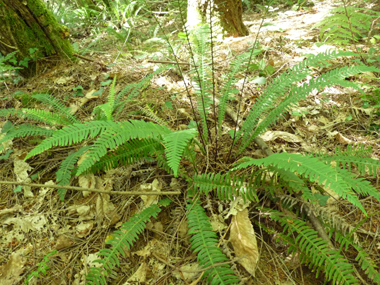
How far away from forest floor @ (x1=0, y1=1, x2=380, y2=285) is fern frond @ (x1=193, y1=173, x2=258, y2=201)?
19 cm

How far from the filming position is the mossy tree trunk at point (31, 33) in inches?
108

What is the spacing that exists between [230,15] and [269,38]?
0.66 metres

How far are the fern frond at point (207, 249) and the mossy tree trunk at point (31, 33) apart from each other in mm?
2877

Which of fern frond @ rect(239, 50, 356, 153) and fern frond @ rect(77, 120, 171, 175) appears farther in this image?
fern frond @ rect(239, 50, 356, 153)

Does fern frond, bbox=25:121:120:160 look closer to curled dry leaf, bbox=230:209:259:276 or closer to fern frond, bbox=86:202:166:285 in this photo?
fern frond, bbox=86:202:166:285

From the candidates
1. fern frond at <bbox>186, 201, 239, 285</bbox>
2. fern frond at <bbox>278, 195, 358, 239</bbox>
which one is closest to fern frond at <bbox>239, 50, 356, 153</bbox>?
fern frond at <bbox>278, 195, 358, 239</bbox>

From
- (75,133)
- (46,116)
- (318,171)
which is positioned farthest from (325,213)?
(46,116)

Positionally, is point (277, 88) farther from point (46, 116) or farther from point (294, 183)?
point (46, 116)

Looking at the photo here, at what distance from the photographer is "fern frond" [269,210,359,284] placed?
1031 millimetres

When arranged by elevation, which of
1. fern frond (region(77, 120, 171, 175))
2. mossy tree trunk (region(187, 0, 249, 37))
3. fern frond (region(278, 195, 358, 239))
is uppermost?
mossy tree trunk (region(187, 0, 249, 37))

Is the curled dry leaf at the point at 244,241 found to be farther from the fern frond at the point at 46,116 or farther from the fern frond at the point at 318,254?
the fern frond at the point at 46,116

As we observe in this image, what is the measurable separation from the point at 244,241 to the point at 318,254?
1.17 feet

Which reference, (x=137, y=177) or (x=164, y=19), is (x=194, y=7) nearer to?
(x=164, y=19)

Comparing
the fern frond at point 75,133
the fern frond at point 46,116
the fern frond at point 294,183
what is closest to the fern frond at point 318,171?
the fern frond at point 294,183
